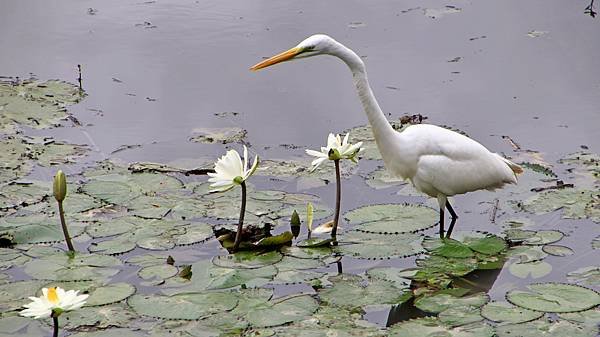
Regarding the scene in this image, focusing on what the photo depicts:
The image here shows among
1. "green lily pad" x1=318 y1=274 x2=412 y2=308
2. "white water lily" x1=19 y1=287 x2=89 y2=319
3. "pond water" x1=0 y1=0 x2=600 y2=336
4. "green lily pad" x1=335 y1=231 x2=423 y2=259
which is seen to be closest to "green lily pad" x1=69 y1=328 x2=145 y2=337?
"pond water" x1=0 y1=0 x2=600 y2=336

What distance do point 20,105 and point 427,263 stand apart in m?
3.14

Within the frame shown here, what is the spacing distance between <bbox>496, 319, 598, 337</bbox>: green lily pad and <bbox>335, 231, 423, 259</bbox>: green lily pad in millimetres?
801

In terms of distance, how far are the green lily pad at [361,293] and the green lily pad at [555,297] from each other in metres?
0.47

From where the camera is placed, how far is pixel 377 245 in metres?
4.50

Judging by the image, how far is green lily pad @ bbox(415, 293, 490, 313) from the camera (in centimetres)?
392

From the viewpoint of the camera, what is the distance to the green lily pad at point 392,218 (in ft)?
15.3

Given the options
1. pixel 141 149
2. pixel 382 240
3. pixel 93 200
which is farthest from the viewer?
pixel 141 149

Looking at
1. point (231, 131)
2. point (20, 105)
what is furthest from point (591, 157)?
point (20, 105)

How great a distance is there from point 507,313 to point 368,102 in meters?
1.30

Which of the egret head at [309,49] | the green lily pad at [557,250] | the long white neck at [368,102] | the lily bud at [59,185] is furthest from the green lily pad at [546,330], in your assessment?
the lily bud at [59,185]

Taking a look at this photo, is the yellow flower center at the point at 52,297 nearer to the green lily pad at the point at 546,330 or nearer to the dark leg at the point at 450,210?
the green lily pad at the point at 546,330

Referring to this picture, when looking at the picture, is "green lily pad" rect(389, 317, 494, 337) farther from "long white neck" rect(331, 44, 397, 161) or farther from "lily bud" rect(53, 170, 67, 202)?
"lily bud" rect(53, 170, 67, 202)

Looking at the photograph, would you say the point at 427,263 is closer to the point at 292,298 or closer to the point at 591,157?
the point at 292,298

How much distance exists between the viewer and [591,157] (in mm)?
5484
